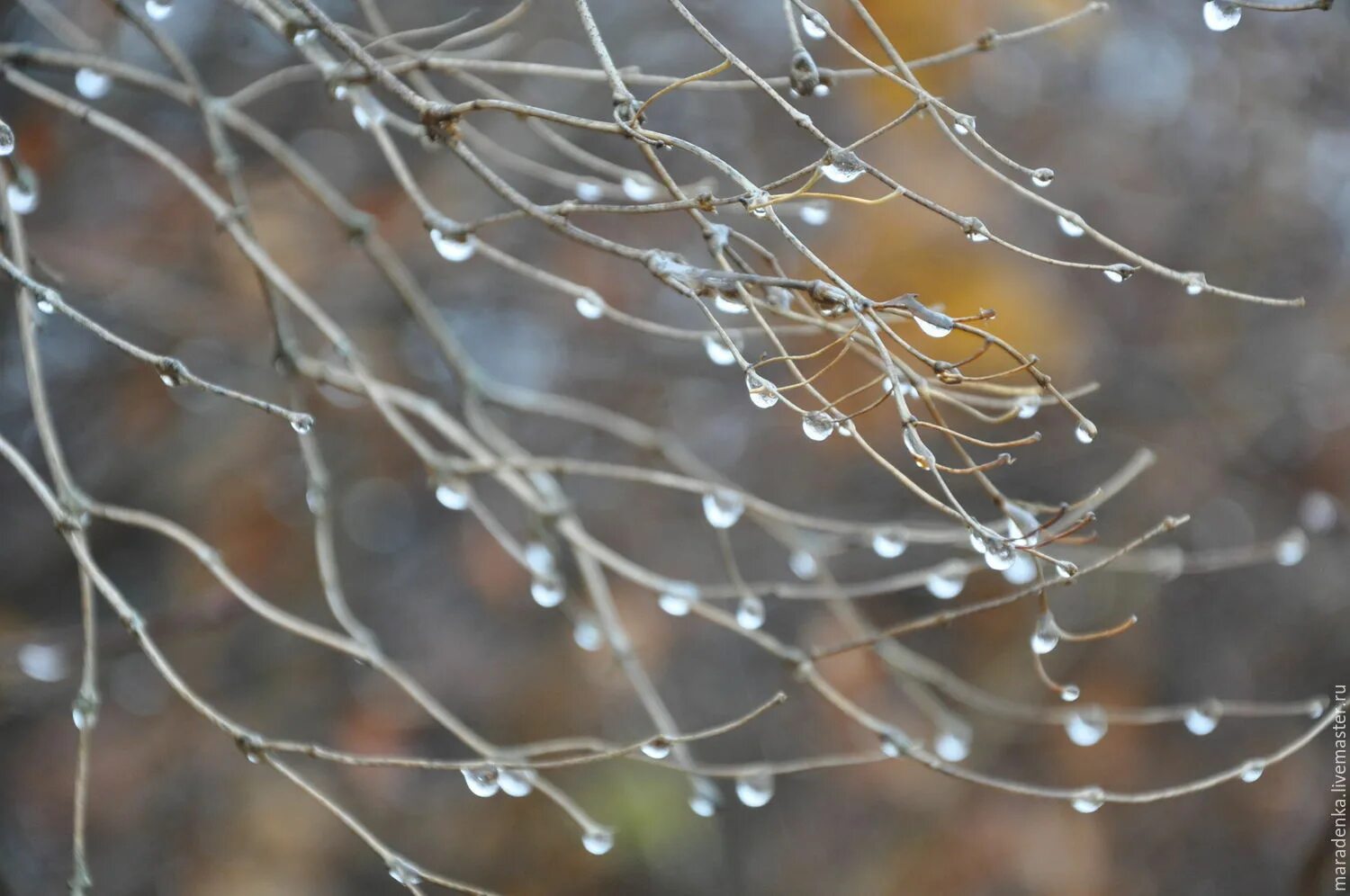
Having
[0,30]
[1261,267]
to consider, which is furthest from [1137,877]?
[0,30]

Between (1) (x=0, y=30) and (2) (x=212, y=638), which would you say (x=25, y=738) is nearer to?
(2) (x=212, y=638)

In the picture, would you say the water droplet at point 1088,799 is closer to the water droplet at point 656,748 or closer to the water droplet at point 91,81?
the water droplet at point 656,748

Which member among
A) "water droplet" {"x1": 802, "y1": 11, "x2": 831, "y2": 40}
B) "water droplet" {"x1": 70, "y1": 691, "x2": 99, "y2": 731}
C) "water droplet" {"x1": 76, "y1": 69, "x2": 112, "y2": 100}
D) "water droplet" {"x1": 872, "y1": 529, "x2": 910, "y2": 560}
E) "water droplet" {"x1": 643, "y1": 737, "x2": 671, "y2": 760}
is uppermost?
"water droplet" {"x1": 76, "y1": 69, "x2": 112, "y2": 100}

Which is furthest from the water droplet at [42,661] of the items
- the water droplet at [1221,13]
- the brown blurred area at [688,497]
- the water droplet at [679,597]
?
the water droplet at [1221,13]

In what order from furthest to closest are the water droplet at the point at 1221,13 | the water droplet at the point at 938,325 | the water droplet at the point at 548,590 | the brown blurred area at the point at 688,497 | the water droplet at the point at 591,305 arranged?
the brown blurred area at the point at 688,497 < the water droplet at the point at 548,590 < the water droplet at the point at 591,305 < the water droplet at the point at 1221,13 < the water droplet at the point at 938,325

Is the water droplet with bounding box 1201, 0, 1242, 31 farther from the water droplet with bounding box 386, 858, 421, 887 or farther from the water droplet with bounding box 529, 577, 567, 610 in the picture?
the water droplet with bounding box 386, 858, 421, 887

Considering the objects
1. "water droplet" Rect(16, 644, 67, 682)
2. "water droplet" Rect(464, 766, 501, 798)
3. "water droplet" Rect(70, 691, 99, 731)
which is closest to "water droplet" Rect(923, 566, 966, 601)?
"water droplet" Rect(464, 766, 501, 798)
